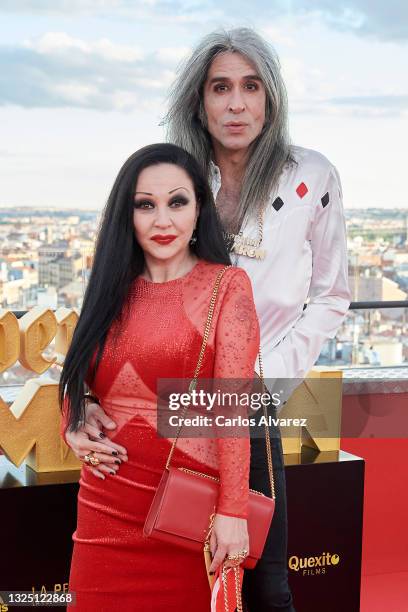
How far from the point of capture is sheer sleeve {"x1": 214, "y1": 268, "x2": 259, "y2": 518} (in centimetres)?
145

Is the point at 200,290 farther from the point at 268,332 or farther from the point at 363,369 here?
the point at 363,369

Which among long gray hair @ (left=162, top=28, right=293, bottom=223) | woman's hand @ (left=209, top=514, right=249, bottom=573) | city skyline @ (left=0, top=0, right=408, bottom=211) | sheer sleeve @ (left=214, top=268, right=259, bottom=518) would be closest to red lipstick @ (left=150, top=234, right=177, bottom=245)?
sheer sleeve @ (left=214, top=268, right=259, bottom=518)

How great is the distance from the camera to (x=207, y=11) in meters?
4.28

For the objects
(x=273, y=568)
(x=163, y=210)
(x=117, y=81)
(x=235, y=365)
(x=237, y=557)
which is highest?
(x=117, y=81)

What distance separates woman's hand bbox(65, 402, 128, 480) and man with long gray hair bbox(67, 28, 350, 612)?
1.02ft

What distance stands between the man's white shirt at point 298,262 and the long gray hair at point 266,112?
0.03 metres

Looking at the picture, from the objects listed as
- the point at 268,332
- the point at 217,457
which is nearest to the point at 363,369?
the point at 268,332

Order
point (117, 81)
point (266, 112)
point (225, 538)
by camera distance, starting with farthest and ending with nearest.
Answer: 1. point (117, 81)
2. point (266, 112)
3. point (225, 538)

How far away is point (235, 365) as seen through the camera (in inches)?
57.9

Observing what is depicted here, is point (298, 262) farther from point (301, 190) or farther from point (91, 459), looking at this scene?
point (91, 459)

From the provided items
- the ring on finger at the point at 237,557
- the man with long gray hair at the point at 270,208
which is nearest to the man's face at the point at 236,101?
→ the man with long gray hair at the point at 270,208

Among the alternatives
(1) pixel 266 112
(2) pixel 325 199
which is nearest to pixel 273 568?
(2) pixel 325 199

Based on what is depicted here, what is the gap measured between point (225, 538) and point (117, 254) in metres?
0.54

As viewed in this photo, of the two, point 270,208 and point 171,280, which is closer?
point 171,280
